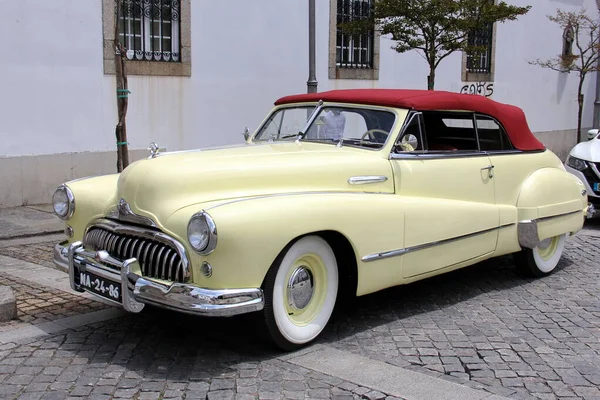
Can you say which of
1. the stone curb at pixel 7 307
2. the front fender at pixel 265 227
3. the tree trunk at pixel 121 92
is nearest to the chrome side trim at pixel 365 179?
the front fender at pixel 265 227

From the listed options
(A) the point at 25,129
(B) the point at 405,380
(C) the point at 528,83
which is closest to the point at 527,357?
(B) the point at 405,380

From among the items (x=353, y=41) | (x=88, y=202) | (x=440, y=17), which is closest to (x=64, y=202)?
(x=88, y=202)

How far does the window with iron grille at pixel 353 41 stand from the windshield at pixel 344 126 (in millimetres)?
8120

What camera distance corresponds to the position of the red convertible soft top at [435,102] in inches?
207

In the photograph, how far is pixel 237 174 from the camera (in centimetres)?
426

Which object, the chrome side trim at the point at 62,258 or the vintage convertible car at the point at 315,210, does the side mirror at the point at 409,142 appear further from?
the chrome side trim at the point at 62,258

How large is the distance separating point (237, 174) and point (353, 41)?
10.1 meters

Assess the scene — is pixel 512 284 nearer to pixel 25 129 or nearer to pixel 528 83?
pixel 25 129

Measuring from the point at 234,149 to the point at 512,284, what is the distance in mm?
2904

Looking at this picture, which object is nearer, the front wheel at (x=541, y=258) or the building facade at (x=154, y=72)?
the front wheel at (x=541, y=258)

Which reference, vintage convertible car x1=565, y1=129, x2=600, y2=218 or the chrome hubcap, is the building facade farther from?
the chrome hubcap

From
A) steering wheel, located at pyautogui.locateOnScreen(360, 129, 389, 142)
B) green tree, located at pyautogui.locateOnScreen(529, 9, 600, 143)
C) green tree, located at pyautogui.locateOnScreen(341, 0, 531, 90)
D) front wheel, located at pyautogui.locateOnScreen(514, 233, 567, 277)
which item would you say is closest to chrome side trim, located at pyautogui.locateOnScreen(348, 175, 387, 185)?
steering wheel, located at pyautogui.locateOnScreen(360, 129, 389, 142)

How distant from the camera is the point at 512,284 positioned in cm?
612

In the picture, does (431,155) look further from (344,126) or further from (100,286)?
(100,286)
